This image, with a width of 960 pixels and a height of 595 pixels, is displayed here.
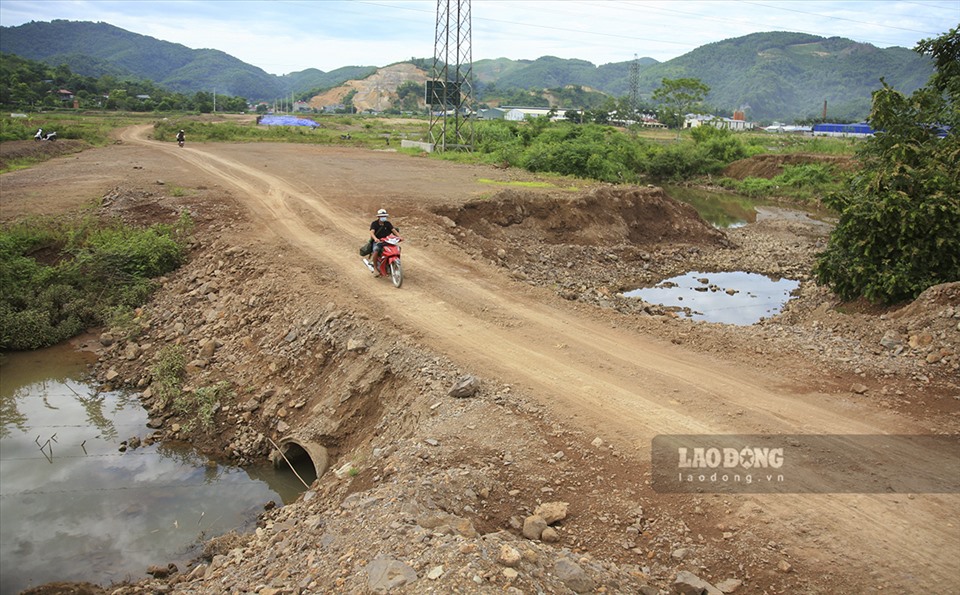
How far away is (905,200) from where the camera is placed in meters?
13.2

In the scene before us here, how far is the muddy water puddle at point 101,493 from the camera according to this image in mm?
8008

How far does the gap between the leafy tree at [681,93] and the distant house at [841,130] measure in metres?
20.3

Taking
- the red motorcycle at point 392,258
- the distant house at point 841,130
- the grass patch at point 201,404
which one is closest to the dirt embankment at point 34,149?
the grass patch at point 201,404

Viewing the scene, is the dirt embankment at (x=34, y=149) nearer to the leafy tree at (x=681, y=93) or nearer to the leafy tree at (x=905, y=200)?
the leafy tree at (x=905, y=200)

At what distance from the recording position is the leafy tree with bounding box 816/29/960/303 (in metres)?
13.0

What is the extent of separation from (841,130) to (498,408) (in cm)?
10468

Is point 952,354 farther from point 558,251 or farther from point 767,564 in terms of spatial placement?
point 558,251

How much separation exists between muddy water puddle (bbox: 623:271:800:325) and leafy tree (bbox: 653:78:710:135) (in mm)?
58611

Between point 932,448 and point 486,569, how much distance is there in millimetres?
5418

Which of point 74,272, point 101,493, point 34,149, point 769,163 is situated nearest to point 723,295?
point 101,493

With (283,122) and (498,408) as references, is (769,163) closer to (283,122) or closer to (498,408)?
(498,408)

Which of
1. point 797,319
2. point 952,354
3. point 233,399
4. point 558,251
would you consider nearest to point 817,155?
point 558,251

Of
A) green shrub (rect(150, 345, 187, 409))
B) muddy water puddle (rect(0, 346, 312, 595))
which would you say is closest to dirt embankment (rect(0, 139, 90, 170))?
green shrub (rect(150, 345, 187, 409))

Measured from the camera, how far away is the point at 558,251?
21641 millimetres
